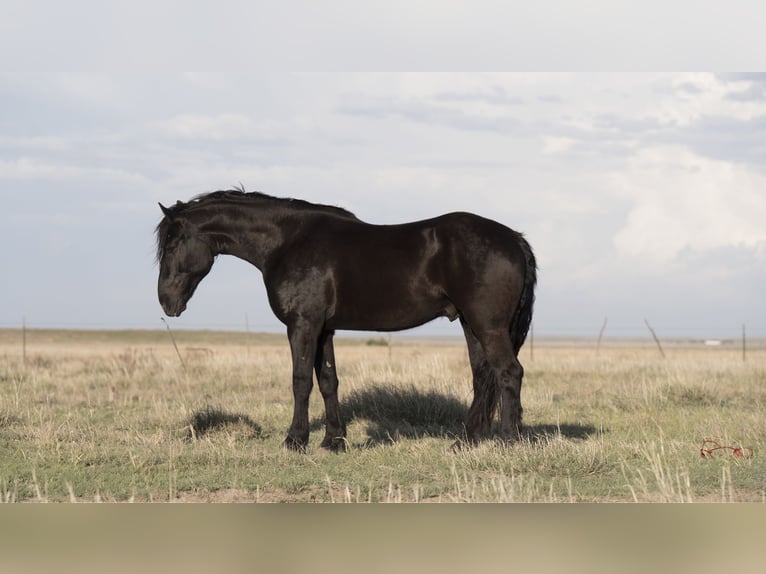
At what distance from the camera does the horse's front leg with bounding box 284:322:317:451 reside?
9.07 meters

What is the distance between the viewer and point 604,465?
26.2 ft

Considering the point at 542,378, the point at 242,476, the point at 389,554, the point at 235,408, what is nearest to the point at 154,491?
the point at 242,476

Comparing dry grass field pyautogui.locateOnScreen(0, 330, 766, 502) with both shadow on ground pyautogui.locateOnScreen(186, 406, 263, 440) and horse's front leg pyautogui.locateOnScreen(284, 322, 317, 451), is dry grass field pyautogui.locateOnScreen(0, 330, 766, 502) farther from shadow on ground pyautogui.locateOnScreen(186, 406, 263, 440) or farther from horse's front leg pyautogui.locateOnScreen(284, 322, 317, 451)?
horse's front leg pyautogui.locateOnScreen(284, 322, 317, 451)

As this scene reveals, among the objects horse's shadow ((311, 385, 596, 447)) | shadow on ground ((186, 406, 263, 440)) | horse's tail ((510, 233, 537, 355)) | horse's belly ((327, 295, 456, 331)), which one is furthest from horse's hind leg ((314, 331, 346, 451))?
horse's tail ((510, 233, 537, 355))

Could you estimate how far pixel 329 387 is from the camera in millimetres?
9469

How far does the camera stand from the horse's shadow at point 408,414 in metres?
10.9

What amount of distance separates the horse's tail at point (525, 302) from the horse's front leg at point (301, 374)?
7.55ft

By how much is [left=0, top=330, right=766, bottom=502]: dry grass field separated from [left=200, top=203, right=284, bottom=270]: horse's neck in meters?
2.33

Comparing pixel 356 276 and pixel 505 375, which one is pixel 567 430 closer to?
pixel 505 375

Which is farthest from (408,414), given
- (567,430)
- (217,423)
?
(217,423)

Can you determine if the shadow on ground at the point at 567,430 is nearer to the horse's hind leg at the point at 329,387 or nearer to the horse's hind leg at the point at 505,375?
the horse's hind leg at the point at 505,375

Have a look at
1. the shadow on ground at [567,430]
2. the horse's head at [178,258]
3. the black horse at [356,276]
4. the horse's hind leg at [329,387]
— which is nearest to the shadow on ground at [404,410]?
the shadow on ground at [567,430]

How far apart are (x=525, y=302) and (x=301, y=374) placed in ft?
8.90

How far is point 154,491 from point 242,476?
89cm
